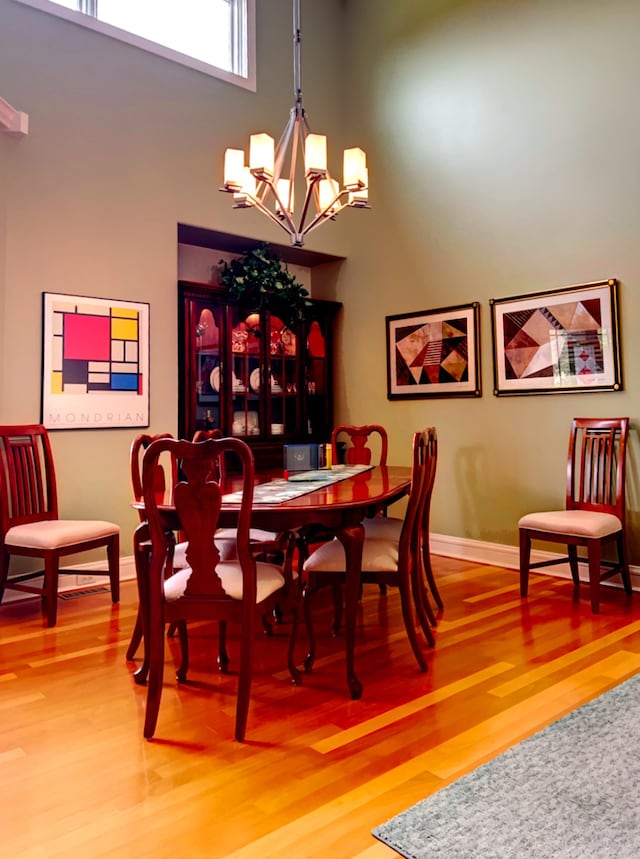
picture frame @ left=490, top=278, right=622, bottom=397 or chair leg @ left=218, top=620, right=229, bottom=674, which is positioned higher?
picture frame @ left=490, top=278, right=622, bottom=397

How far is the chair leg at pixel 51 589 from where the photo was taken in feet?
10.4

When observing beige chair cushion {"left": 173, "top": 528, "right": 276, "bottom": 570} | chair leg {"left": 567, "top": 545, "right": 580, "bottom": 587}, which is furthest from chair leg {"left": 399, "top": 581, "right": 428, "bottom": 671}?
chair leg {"left": 567, "top": 545, "right": 580, "bottom": 587}

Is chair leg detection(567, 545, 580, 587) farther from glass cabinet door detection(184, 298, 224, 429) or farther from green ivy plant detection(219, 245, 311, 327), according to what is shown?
green ivy plant detection(219, 245, 311, 327)

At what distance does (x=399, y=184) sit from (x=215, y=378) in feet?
7.28

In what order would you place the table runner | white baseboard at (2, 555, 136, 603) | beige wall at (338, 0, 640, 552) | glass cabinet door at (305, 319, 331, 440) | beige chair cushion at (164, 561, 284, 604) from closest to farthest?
beige chair cushion at (164, 561, 284, 604), the table runner, white baseboard at (2, 555, 136, 603), beige wall at (338, 0, 640, 552), glass cabinet door at (305, 319, 331, 440)

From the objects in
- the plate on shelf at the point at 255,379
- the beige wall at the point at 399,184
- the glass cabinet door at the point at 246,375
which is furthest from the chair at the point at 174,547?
the plate on shelf at the point at 255,379

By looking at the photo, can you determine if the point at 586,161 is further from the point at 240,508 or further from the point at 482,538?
the point at 240,508

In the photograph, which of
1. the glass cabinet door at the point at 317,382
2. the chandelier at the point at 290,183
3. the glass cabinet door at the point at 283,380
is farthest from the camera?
the glass cabinet door at the point at 317,382

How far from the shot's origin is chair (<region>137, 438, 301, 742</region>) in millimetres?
2002

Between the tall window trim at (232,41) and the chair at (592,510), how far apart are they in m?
3.69

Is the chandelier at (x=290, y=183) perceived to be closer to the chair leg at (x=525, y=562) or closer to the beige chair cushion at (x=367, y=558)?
the beige chair cushion at (x=367, y=558)

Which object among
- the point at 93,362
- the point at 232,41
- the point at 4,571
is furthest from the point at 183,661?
the point at 232,41

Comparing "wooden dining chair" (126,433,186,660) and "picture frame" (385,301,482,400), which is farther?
"picture frame" (385,301,482,400)

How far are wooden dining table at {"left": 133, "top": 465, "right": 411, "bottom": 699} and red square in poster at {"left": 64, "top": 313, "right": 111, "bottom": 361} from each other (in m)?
1.92
